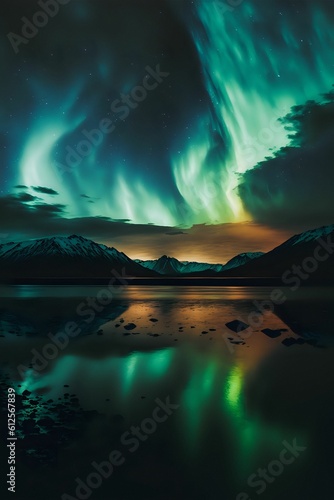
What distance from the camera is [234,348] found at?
71.6ft

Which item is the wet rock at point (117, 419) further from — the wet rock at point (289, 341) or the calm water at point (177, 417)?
the wet rock at point (289, 341)

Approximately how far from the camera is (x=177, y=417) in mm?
11359
